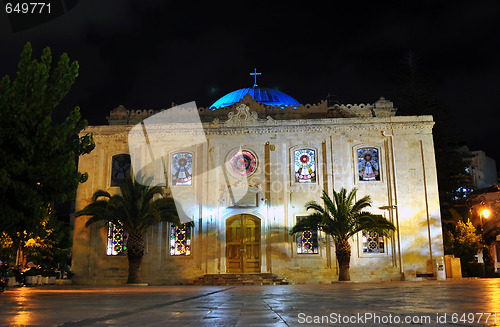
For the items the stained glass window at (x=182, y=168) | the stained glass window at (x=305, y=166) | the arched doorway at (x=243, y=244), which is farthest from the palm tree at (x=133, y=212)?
the stained glass window at (x=305, y=166)

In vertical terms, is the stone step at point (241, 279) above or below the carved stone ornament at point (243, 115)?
below

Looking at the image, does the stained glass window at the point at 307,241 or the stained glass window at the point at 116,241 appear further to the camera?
the stained glass window at the point at 116,241

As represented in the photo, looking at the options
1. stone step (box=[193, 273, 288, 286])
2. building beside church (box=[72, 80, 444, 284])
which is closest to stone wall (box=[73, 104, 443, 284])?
building beside church (box=[72, 80, 444, 284])

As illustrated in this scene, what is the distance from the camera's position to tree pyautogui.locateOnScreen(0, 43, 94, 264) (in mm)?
9484

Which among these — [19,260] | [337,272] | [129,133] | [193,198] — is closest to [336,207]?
[337,272]

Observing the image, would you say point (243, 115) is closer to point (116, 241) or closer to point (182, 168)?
point (182, 168)

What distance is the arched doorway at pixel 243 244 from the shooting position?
25.3 meters

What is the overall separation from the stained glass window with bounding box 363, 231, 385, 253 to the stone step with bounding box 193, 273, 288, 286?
479cm

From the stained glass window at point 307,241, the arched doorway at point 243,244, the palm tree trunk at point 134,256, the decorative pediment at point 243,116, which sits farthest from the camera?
the decorative pediment at point 243,116

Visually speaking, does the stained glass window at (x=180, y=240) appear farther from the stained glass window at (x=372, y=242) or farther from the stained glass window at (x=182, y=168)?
the stained glass window at (x=372, y=242)

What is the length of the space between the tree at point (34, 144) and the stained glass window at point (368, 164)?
18204 mm

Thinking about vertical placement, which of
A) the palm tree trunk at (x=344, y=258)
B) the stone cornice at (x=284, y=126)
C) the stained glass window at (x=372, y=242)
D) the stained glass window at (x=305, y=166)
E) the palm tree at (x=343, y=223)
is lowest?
the palm tree trunk at (x=344, y=258)

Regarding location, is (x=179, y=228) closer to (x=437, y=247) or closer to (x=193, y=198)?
(x=193, y=198)

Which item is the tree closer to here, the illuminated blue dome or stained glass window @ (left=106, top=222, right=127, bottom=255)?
stained glass window @ (left=106, top=222, right=127, bottom=255)
